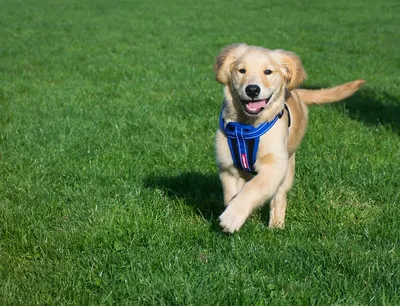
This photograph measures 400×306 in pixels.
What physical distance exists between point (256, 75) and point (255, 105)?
0.65 ft

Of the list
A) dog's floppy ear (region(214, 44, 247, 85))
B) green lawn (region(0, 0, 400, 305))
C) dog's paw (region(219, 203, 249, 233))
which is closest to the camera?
green lawn (region(0, 0, 400, 305))

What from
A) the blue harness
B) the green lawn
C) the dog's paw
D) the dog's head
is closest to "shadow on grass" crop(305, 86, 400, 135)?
the green lawn

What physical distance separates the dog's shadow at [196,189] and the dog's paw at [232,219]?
874mm

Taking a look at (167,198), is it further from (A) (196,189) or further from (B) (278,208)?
(B) (278,208)

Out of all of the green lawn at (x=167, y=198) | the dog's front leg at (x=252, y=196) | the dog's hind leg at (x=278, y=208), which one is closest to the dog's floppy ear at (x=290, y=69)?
the dog's front leg at (x=252, y=196)

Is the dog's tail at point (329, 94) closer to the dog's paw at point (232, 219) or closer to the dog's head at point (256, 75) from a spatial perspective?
the dog's head at point (256, 75)

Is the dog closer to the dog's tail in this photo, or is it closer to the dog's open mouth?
the dog's open mouth

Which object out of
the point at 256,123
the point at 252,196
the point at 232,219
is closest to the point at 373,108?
the point at 256,123

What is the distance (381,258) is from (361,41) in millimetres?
14121

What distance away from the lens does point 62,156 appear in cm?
560

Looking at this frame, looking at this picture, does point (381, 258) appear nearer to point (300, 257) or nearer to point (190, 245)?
point (300, 257)

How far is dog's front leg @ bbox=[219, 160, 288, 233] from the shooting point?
10.8 ft

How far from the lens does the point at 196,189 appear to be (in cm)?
487

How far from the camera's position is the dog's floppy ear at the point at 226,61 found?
4.04 m
